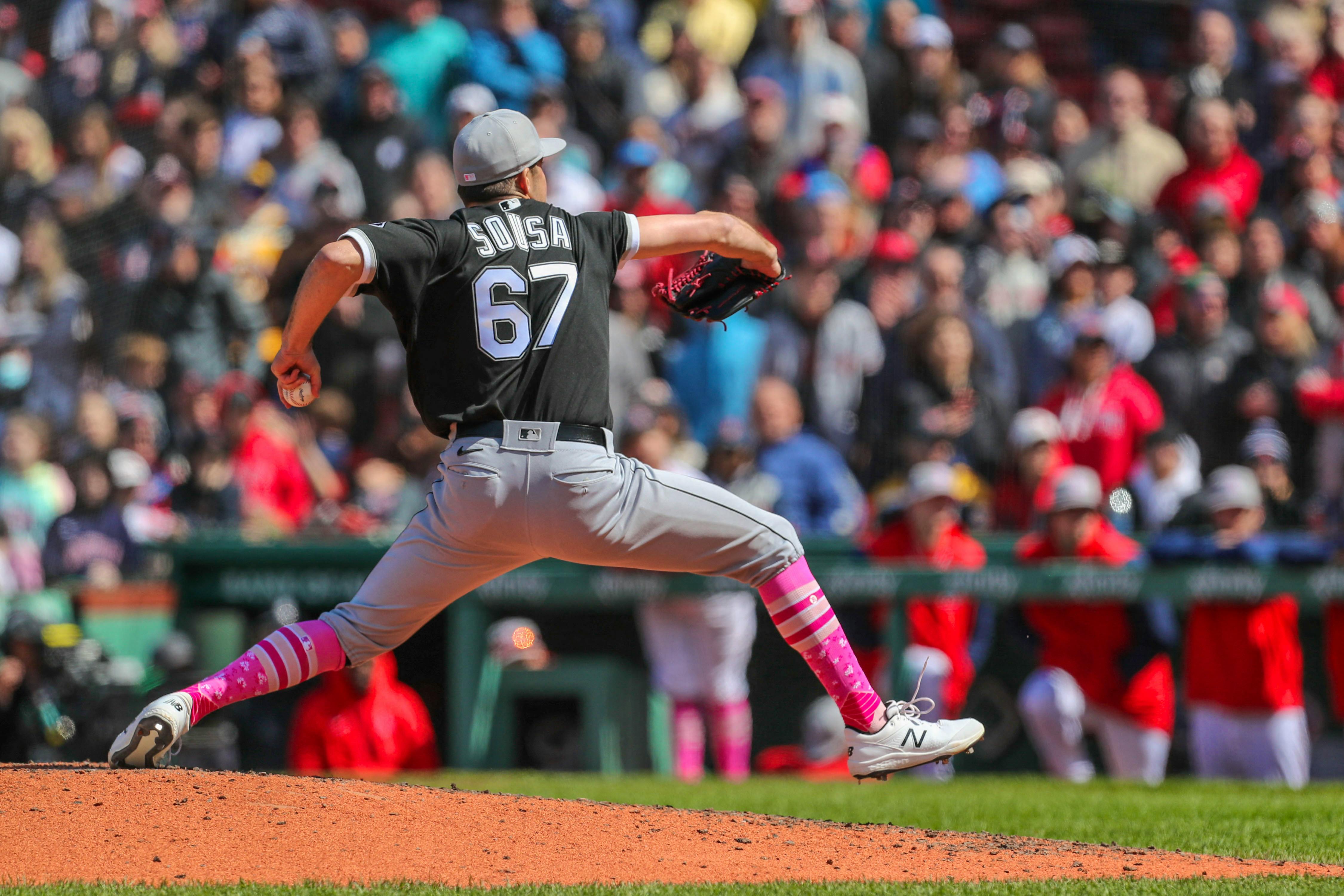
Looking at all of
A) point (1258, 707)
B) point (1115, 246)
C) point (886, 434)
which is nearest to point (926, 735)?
point (1258, 707)

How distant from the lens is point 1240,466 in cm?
903

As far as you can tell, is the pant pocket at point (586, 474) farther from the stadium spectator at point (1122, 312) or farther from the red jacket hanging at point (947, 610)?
the stadium spectator at point (1122, 312)

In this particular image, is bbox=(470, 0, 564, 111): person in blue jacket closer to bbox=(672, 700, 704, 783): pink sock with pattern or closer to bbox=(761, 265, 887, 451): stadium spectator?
bbox=(761, 265, 887, 451): stadium spectator

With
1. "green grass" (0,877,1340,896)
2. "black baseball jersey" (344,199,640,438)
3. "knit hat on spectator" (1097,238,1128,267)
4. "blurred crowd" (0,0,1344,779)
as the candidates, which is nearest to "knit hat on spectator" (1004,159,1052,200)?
"blurred crowd" (0,0,1344,779)

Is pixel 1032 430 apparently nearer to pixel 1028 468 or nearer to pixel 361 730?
pixel 1028 468

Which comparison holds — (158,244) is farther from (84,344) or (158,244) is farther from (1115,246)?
(1115,246)

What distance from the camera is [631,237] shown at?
4.71m

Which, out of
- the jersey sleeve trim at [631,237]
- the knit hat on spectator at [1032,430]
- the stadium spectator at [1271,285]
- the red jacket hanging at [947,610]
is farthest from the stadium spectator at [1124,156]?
the jersey sleeve trim at [631,237]

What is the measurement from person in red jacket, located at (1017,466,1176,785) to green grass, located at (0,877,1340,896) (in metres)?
4.32

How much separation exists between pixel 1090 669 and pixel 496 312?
16.5ft

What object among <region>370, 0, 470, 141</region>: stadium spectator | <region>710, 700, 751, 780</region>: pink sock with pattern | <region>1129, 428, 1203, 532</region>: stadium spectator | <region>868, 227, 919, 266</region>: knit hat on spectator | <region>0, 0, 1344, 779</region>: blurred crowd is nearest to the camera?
<region>710, 700, 751, 780</region>: pink sock with pattern

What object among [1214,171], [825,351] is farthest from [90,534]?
[1214,171]

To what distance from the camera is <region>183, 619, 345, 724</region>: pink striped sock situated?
4.93m

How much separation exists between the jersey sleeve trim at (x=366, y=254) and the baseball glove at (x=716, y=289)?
39.8 inches
